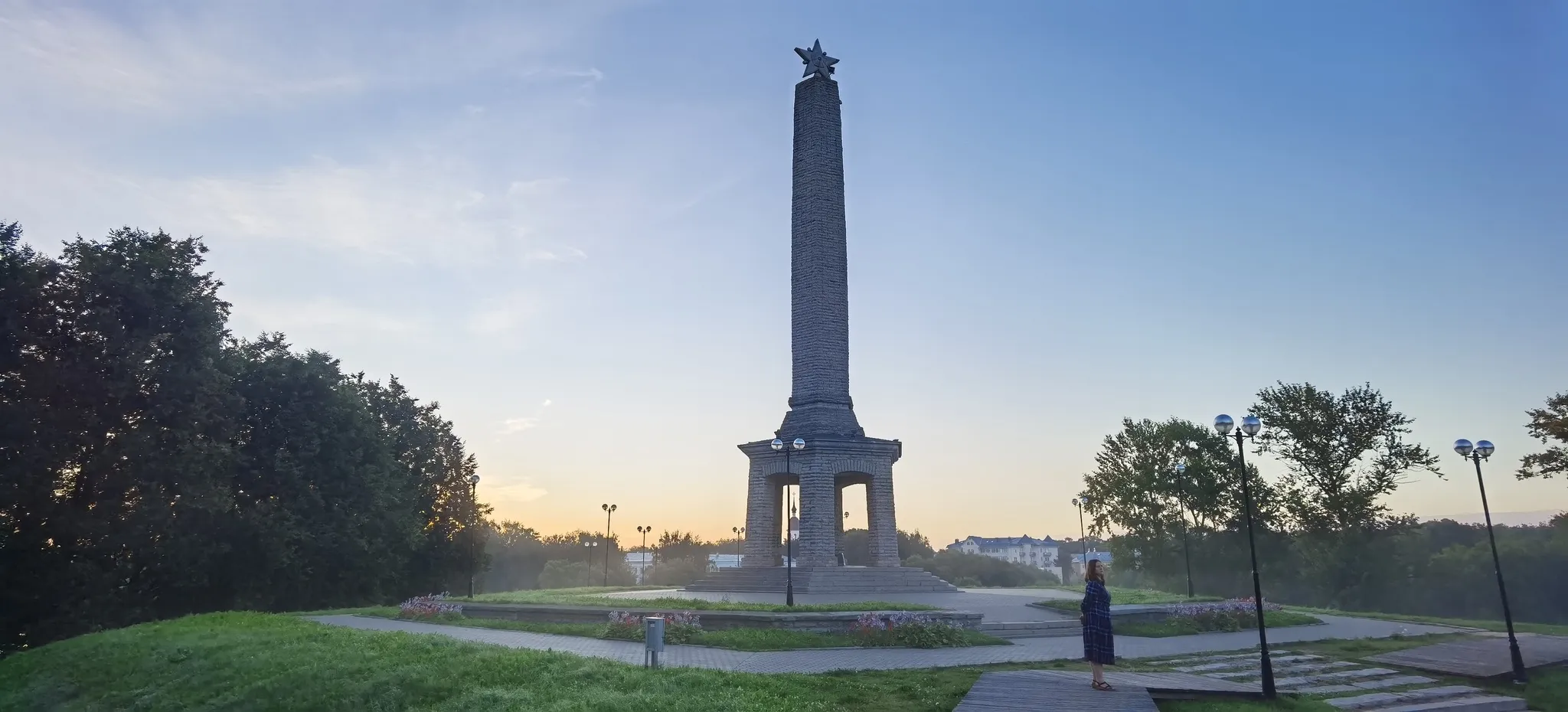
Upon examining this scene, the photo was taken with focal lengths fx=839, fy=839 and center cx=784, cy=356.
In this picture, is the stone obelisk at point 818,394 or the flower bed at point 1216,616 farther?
the stone obelisk at point 818,394

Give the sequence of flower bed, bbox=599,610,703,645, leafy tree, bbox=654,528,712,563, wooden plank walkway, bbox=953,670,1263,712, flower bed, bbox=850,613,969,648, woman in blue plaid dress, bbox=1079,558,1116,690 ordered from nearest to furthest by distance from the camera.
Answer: wooden plank walkway, bbox=953,670,1263,712, woman in blue plaid dress, bbox=1079,558,1116,690, flower bed, bbox=850,613,969,648, flower bed, bbox=599,610,703,645, leafy tree, bbox=654,528,712,563

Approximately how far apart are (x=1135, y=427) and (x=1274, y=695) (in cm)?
4750

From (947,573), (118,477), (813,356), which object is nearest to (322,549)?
(118,477)

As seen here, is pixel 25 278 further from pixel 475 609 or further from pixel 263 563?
pixel 475 609

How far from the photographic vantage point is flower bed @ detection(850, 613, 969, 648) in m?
18.1

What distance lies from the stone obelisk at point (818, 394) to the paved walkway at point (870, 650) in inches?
594

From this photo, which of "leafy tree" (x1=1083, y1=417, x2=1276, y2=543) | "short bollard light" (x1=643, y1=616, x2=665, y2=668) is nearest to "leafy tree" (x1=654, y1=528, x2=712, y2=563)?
"leafy tree" (x1=1083, y1=417, x2=1276, y2=543)

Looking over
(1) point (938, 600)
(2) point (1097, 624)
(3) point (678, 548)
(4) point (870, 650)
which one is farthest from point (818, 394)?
(3) point (678, 548)

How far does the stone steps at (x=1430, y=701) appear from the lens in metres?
12.6

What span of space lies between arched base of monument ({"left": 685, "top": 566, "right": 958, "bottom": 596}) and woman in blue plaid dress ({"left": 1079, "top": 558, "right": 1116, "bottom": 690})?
63.8 ft

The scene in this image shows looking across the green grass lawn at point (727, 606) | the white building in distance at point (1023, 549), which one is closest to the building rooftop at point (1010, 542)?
the white building in distance at point (1023, 549)

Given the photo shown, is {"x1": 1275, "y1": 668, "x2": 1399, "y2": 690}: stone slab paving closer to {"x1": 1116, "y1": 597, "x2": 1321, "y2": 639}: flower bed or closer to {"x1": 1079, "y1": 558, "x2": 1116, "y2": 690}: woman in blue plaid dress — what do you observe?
{"x1": 1079, "y1": 558, "x2": 1116, "y2": 690}: woman in blue plaid dress

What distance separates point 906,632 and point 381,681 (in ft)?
33.9

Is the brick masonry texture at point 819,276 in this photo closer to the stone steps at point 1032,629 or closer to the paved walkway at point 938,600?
the paved walkway at point 938,600
